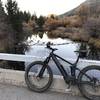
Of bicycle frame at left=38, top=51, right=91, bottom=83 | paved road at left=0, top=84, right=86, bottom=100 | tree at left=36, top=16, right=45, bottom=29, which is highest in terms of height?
bicycle frame at left=38, top=51, right=91, bottom=83

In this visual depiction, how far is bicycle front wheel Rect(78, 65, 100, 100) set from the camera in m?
5.35

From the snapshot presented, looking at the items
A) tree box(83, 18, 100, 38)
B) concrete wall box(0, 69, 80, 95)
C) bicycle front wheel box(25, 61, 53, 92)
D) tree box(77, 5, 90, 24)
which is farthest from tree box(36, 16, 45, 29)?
bicycle front wheel box(25, 61, 53, 92)

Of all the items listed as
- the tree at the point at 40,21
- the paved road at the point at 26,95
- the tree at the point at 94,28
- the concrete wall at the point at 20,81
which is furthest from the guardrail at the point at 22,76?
the tree at the point at 40,21

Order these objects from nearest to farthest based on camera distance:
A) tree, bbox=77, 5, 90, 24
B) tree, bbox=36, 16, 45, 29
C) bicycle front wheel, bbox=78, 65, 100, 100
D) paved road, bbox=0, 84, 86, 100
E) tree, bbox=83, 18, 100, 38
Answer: bicycle front wheel, bbox=78, 65, 100, 100, paved road, bbox=0, 84, 86, 100, tree, bbox=83, 18, 100, 38, tree, bbox=77, 5, 90, 24, tree, bbox=36, 16, 45, 29

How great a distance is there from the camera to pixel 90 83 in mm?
5367

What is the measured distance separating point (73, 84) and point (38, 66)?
A: 2.91 feet

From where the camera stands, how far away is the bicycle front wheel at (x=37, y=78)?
5.75m

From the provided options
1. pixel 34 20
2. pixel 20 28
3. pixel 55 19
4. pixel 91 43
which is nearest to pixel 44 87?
pixel 91 43

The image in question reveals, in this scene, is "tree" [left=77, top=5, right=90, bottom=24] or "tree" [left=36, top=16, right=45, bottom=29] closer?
"tree" [left=77, top=5, right=90, bottom=24]

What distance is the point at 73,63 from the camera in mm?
5656

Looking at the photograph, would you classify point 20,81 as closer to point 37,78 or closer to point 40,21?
point 37,78

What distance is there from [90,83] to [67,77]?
0.49 m

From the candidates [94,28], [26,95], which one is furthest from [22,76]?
[94,28]

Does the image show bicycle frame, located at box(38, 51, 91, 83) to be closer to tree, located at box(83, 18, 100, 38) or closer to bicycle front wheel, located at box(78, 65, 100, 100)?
bicycle front wheel, located at box(78, 65, 100, 100)
